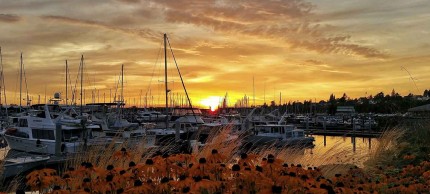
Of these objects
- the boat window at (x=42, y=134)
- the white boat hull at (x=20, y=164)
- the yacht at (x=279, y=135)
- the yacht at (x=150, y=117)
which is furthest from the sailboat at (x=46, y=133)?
the yacht at (x=150, y=117)

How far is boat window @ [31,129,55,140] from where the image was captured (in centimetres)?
2449

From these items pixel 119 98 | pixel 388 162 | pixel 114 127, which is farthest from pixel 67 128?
pixel 119 98

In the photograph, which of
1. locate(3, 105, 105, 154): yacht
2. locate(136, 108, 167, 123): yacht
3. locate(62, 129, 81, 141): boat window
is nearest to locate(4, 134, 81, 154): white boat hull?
locate(3, 105, 105, 154): yacht

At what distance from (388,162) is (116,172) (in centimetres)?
884

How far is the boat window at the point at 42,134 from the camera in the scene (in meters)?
24.5

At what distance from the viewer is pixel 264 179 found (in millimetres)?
4336

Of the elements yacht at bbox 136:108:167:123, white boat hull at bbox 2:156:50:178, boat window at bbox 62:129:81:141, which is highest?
A: yacht at bbox 136:108:167:123

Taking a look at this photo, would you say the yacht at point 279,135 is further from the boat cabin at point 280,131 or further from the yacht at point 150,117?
the yacht at point 150,117

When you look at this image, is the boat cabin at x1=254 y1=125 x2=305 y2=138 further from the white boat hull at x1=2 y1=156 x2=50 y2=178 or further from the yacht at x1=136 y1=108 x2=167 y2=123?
the yacht at x1=136 y1=108 x2=167 y2=123

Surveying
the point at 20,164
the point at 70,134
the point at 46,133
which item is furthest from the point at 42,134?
the point at 20,164

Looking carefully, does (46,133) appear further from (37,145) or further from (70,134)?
(70,134)

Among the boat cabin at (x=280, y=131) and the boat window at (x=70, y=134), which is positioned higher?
the boat window at (x=70, y=134)

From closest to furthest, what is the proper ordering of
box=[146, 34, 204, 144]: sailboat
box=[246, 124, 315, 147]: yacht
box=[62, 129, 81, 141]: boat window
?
box=[62, 129, 81, 141]: boat window, box=[146, 34, 204, 144]: sailboat, box=[246, 124, 315, 147]: yacht

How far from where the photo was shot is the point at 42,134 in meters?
24.9
